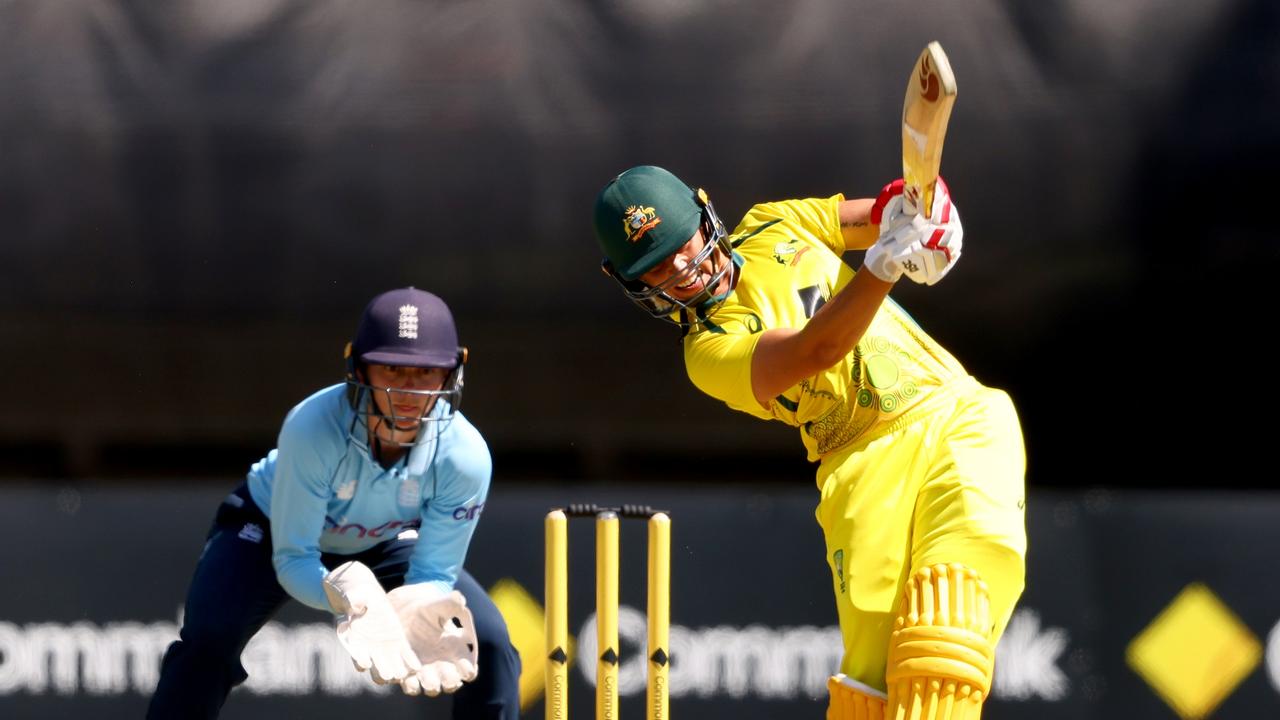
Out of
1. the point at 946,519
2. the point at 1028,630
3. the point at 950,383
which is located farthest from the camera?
the point at 1028,630

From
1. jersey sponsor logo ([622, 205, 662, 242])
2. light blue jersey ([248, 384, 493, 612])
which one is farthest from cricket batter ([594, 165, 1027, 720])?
light blue jersey ([248, 384, 493, 612])

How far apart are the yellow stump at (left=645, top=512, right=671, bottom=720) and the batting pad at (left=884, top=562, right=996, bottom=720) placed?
1.18 m

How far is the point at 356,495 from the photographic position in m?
3.48

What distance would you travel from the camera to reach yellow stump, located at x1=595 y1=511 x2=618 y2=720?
3.88m

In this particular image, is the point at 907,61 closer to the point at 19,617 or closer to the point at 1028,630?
the point at 1028,630

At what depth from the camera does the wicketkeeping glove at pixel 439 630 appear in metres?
3.34

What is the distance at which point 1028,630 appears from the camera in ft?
14.3

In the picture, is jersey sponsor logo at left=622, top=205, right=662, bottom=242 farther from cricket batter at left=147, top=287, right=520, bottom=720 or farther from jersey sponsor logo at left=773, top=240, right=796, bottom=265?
cricket batter at left=147, top=287, right=520, bottom=720

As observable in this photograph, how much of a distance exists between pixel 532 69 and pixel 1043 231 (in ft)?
4.99

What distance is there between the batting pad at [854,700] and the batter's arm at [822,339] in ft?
1.78

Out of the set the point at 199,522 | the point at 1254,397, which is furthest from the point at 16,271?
the point at 1254,397

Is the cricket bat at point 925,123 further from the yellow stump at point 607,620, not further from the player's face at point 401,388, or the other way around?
the yellow stump at point 607,620

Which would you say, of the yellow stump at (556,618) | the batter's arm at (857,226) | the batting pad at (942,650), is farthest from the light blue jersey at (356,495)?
the batting pad at (942,650)

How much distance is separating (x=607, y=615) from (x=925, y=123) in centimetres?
180
